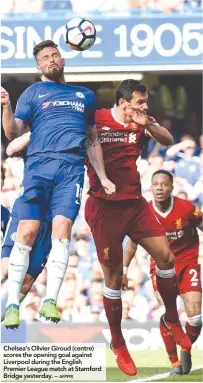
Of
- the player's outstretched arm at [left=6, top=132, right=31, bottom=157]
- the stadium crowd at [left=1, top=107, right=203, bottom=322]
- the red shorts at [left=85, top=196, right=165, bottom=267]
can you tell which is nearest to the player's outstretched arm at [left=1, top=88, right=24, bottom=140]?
the player's outstretched arm at [left=6, top=132, right=31, bottom=157]

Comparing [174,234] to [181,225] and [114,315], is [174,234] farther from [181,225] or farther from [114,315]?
[114,315]

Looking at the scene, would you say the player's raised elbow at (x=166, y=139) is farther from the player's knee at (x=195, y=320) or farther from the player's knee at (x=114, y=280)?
the player's knee at (x=195, y=320)

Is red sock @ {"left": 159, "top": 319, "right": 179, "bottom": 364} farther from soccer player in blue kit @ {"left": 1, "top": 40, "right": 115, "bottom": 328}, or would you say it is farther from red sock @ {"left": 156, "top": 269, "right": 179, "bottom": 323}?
soccer player in blue kit @ {"left": 1, "top": 40, "right": 115, "bottom": 328}

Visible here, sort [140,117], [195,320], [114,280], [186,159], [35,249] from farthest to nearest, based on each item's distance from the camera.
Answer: [186,159] → [195,320] → [114,280] → [35,249] → [140,117]

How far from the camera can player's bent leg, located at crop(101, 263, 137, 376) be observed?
10.6 metres

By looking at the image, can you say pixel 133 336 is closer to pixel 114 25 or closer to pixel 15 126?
pixel 114 25

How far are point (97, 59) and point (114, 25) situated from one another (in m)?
0.62

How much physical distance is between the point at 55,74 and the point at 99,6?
6.73m

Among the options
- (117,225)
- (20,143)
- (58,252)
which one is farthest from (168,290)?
(20,143)

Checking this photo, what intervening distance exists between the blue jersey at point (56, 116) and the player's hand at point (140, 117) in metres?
0.37

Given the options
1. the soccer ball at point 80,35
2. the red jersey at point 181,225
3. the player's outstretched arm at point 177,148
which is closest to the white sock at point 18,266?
the soccer ball at point 80,35

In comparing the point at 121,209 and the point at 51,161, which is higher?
the point at 51,161

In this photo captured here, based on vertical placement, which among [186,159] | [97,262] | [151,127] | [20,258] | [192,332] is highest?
[186,159]

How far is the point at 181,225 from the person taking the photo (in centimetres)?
1188
